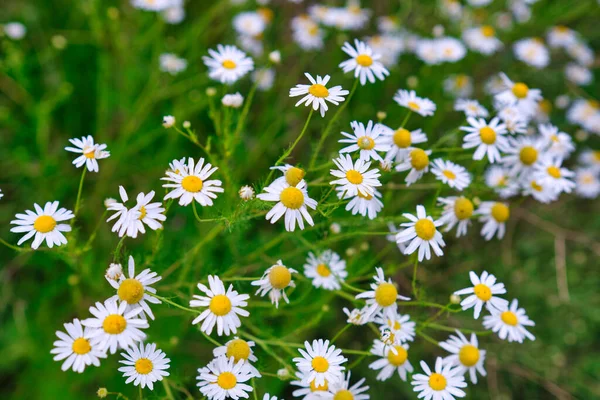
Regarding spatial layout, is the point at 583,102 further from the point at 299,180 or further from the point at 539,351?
the point at 299,180

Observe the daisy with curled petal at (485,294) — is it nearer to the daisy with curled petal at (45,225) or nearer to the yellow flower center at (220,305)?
the yellow flower center at (220,305)

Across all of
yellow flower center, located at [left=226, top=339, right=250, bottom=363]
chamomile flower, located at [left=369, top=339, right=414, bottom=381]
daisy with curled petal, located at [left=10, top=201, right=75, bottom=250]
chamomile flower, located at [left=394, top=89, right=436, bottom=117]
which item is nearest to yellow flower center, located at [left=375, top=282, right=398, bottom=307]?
chamomile flower, located at [left=369, top=339, right=414, bottom=381]

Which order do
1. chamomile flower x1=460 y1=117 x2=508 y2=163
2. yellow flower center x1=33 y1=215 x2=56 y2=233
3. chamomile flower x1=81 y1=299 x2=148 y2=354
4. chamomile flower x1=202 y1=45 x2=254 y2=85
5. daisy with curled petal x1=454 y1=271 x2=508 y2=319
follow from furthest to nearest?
chamomile flower x1=202 y1=45 x2=254 y2=85 < chamomile flower x1=460 y1=117 x2=508 y2=163 < daisy with curled petal x1=454 y1=271 x2=508 y2=319 < yellow flower center x1=33 y1=215 x2=56 y2=233 < chamomile flower x1=81 y1=299 x2=148 y2=354

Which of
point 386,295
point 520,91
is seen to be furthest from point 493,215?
point 386,295

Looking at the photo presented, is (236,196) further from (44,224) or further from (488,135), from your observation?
(488,135)

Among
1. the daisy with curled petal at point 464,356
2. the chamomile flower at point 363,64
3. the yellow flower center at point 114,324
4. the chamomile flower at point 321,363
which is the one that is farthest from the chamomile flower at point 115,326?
the chamomile flower at point 363,64

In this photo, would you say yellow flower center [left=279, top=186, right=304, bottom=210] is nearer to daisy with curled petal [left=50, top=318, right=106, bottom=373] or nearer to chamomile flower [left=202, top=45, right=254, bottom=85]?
daisy with curled petal [left=50, top=318, right=106, bottom=373]

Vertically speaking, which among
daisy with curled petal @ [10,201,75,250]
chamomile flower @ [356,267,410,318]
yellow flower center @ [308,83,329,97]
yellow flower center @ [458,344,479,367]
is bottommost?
yellow flower center @ [458,344,479,367]
